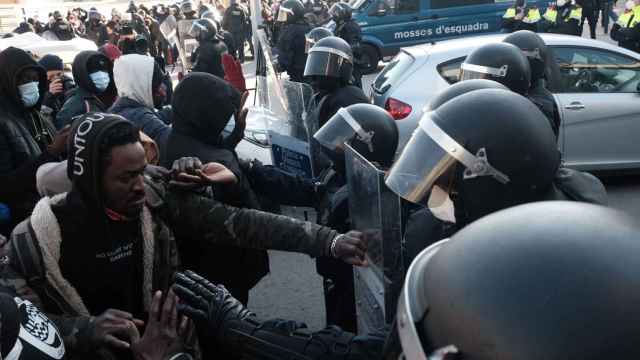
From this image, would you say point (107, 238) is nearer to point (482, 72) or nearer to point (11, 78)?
point (11, 78)

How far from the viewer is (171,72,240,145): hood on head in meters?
2.67

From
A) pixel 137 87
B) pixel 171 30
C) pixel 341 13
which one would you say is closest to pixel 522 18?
pixel 341 13

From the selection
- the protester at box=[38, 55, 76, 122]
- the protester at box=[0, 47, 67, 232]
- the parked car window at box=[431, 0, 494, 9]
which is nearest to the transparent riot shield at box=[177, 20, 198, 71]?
the protester at box=[38, 55, 76, 122]

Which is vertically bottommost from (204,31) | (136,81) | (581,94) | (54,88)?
(581,94)

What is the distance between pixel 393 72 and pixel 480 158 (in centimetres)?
493

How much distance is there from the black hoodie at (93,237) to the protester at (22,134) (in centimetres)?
164

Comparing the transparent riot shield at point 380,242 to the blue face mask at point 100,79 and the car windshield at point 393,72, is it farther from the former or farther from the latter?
the car windshield at point 393,72

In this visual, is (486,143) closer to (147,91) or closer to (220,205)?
(220,205)

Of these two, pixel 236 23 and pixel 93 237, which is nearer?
pixel 93 237

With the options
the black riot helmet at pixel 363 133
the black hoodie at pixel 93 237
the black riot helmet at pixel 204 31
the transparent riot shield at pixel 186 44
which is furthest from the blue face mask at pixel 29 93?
the transparent riot shield at pixel 186 44

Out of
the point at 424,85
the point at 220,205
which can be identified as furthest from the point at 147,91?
the point at 424,85

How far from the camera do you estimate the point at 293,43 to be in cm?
1016

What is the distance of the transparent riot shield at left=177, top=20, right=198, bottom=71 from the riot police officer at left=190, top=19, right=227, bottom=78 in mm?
988

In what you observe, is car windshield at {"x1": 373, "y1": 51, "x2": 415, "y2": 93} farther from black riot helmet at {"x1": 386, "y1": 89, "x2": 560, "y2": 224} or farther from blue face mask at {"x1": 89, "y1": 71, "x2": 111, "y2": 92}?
black riot helmet at {"x1": 386, "y1": 89, "x2": 560, "y2": 224}
